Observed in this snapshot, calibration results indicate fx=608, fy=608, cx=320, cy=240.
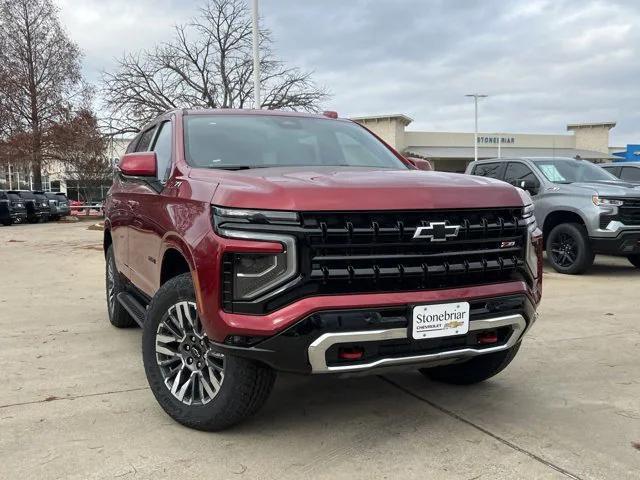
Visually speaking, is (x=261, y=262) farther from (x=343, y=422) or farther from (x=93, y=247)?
(x=93, y=247)

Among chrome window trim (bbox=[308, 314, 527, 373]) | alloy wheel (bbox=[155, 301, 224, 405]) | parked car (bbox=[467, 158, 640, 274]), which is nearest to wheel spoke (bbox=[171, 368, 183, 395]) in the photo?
alloy wheel (bbox=[155, 301, 224, 405])

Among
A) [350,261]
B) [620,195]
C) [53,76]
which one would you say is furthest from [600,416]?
[53,76]

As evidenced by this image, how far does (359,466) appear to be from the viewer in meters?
2.97

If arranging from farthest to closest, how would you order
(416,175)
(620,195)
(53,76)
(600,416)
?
(53,76) < (620,195) < (600,416) < (416,175)

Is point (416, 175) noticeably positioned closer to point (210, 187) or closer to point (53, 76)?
point (210, 187)

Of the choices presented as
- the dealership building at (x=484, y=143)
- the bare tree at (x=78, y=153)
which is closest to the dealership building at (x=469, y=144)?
the dealership building at (x=484, y=143)

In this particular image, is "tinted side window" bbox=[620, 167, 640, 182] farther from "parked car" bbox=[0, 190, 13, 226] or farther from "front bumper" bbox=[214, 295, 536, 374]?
"parked car" bbox=[0, 190, 13, 226]

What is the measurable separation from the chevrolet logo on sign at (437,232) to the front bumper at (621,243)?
22.2ft

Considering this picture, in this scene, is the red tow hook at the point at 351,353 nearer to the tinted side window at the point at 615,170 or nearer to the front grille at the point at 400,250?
the front grille at the point at 400,250

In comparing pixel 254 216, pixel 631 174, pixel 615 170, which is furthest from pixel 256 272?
pixel 615 170

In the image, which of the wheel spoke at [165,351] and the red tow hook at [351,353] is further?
the wheel spoke at [165,351]

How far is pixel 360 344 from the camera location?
9.34ft

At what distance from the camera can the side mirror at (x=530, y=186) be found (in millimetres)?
10078

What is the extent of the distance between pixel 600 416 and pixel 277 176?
2.38 meters
